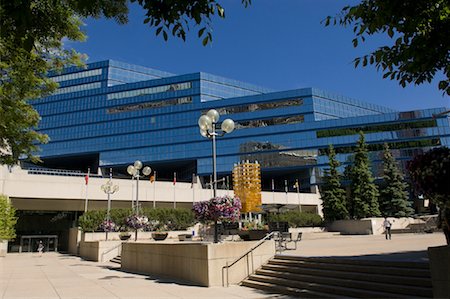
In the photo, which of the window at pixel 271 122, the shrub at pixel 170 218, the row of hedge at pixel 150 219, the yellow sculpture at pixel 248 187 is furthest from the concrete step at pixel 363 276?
the window at pixel 271 122

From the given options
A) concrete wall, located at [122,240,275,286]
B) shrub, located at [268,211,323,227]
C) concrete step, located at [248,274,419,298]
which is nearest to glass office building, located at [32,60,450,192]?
shrub, located at [268,211,323,227]

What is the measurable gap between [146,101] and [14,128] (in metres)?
87.7

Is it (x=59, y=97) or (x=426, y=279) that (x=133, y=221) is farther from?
(x=59, y=97)

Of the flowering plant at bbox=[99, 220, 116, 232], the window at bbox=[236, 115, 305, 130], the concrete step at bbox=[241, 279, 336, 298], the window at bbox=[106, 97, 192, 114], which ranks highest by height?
the window at bbox=[106, 97, 192, 114]

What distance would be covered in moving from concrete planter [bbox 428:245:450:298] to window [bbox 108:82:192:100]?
298 ft

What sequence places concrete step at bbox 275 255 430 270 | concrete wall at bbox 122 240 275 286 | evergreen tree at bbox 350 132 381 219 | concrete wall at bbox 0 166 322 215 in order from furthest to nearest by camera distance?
evergreen tree at bbox 350 132 381 219
concrete wall at bbox 0 166 322 215
concrete wall at bbox 122 240 275 286
concrete step at bbox 275 255 430 270

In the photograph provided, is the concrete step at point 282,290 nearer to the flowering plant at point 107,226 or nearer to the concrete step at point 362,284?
the concrete step at point 362,284

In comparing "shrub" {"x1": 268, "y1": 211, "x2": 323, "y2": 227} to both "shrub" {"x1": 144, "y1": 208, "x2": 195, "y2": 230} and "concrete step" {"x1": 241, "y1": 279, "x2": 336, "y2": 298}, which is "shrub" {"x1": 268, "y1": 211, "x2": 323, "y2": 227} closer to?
"shrub" {"x1": 144, "y1": 208, "x2": 195, "y2": 230}

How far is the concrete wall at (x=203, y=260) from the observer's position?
40.9ft

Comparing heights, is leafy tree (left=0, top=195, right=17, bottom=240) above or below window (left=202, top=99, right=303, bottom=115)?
below

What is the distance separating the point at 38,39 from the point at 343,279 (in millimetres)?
9697

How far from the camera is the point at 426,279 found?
8516 millimetres

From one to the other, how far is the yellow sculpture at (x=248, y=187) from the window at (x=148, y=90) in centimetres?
6065

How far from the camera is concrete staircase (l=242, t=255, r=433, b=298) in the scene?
872cm
